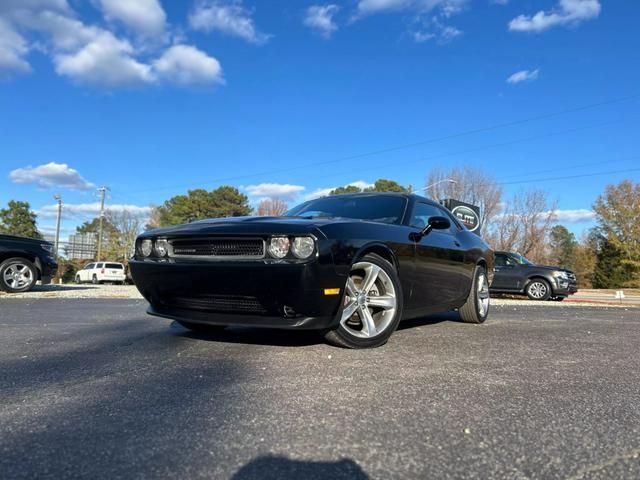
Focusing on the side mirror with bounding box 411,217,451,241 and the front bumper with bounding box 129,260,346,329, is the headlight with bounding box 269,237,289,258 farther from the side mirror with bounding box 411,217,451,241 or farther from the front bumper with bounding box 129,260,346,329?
the side mirror with bounding box 411,217,451,241

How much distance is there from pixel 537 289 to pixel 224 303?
A: 528 inches

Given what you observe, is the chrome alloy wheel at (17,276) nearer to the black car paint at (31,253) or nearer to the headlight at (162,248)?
the black car paint at (31,253)

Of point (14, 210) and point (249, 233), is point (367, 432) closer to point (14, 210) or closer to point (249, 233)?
point (249, 233)

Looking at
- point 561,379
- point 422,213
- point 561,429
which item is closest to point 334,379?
point 561,429

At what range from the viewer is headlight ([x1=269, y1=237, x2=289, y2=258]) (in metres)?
3.17

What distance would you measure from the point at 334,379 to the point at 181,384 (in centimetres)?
80

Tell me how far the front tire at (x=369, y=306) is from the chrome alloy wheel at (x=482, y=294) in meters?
2.21

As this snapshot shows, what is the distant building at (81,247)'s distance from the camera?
6119 cm

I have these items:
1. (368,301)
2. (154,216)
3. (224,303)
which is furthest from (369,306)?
(154,216)

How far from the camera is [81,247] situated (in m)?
61.7

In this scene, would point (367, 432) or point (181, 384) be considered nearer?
point (367, 432)

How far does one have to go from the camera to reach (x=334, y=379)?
2.65 metres

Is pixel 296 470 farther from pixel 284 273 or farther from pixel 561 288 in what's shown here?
pixel 561 288

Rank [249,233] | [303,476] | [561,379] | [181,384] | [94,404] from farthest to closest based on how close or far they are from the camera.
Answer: [249,233] → [561,379] → [181,384] → [94,404] → [303,476]
